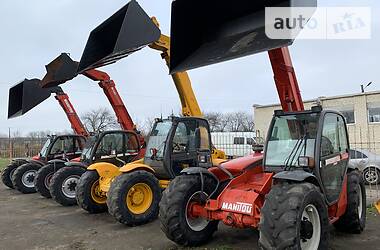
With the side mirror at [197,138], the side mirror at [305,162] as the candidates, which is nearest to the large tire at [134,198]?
the side mirror at [197,138]

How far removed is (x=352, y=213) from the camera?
19.2 feet

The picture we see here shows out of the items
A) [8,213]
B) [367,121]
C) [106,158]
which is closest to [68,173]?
[106,158]

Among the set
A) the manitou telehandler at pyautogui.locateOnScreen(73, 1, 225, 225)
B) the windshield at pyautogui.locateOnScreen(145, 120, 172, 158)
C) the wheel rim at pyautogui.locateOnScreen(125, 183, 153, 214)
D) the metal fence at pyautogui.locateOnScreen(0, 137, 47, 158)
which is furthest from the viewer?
the metal fence at pyautogui.locateOnScreen(0, 137, 47, 158)

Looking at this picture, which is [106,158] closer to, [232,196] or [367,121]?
[232,196]

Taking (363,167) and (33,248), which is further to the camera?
(363,167)

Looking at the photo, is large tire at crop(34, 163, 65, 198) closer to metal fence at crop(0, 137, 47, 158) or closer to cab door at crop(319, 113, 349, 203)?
cab door at crop(319, 113, 349, 203)

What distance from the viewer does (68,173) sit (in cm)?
958

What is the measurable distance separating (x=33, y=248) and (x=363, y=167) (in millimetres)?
10349

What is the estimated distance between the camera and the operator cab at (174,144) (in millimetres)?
7602

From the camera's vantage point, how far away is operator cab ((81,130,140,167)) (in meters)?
9.52

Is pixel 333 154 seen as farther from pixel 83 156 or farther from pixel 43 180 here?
pixel 43 180

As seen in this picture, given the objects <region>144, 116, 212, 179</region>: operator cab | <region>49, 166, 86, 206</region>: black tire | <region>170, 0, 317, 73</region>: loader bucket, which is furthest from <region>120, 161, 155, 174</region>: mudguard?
<region>49, 166, 86, 206</region>: black tire

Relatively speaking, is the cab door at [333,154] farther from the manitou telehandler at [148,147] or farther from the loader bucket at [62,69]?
the loader bucket at [62,69]

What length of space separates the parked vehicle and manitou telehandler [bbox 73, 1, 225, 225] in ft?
20.9
